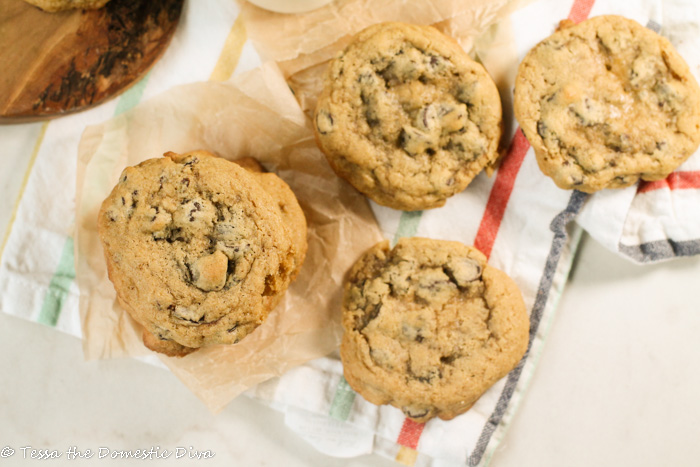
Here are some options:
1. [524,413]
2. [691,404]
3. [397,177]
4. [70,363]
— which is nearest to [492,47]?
[397,177]

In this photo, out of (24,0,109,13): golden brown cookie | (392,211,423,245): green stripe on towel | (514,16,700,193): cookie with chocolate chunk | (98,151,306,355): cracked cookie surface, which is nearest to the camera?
(98,151,306,355): cracked cookie surface

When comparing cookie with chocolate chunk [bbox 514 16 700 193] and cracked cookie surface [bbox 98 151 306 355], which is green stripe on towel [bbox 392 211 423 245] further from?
cracked cookie surface [bbox 98 151 306 355]

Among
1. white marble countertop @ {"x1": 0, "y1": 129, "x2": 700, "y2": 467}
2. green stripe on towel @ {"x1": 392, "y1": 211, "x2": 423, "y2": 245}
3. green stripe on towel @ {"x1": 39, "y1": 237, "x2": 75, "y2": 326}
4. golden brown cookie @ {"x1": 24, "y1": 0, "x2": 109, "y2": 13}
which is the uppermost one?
golden brown cookie @ {"x1": 24, "y1": 0, "x2": 109, "y2": 13}

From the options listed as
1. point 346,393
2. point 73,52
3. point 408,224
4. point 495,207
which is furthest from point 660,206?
point 73,52

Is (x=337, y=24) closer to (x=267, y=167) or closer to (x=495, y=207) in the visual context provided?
(x=267, y=167)

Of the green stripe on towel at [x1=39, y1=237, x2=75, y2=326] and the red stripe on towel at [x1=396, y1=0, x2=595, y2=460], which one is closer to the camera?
the red stripe on towel at [x1=396, y1=0, x2=595, y2=460]

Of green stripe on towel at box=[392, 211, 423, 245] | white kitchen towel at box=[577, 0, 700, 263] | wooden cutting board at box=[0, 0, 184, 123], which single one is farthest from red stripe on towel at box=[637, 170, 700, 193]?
wooden cutting board at box=[0, 0, 184, 123]
